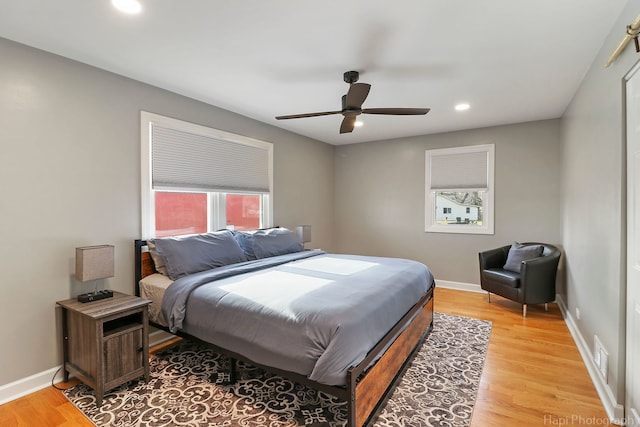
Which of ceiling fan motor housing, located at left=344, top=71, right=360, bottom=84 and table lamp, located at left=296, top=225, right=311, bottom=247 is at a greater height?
ceiling fan motor housing, located at left=344, top=71, right=360, bottom=84

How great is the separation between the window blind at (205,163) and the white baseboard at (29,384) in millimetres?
1757

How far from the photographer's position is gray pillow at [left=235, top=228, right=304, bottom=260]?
364 cm

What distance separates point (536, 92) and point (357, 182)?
317cm

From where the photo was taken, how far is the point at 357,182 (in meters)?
5.96

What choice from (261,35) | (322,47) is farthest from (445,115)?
(261,35)

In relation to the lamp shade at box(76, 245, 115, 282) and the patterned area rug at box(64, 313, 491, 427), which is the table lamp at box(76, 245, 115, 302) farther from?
the patterned area rug at box(64, 313, 491, 427)

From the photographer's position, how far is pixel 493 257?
4.41 m

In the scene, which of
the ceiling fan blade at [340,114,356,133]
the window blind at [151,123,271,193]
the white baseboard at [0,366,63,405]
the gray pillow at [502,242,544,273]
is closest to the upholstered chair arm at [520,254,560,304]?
the gray pillow at [502,242,544,273]

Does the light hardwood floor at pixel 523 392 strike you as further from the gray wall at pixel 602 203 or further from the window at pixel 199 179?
the window at pixel 199 179

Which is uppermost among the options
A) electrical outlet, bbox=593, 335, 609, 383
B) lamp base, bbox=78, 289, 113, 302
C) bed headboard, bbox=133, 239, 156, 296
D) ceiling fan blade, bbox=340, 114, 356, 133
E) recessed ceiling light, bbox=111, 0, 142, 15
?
recessed ceiling light, bbox=111, 0, 142, 15

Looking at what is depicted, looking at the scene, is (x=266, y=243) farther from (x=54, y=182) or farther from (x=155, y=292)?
(x=54, y=182)

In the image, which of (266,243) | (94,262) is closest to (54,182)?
(94,262)

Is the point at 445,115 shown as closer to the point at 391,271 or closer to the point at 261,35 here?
the point at 391,271

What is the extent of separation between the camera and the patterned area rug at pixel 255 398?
1.99m
